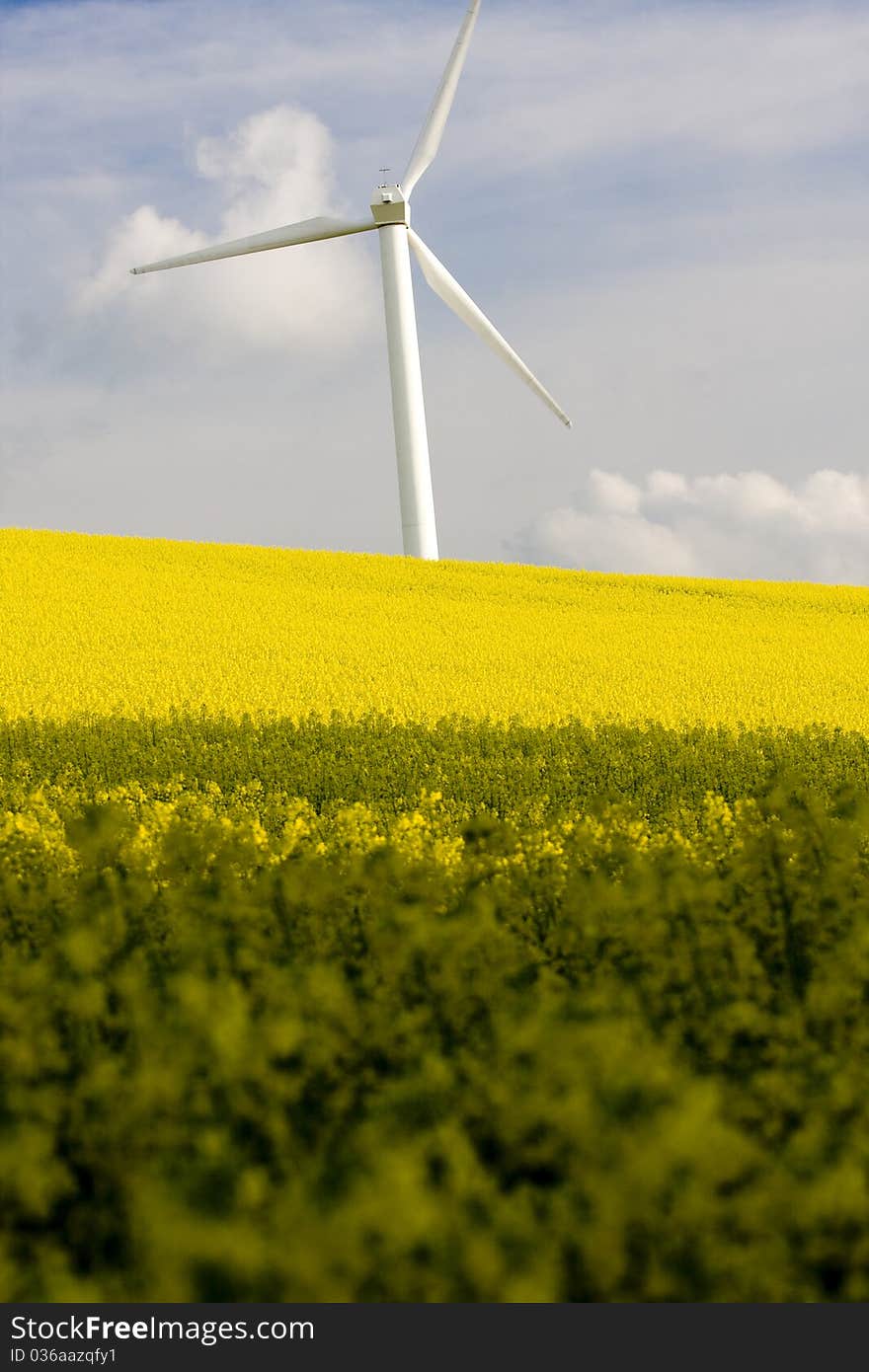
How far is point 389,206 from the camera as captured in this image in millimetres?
32281

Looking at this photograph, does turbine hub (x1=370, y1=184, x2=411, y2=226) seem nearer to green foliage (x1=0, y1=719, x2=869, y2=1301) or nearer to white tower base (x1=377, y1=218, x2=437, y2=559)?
white tower base (x1=377, y1=218, x2=437, y2=559)

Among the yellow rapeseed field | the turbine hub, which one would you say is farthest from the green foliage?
the turbine hub

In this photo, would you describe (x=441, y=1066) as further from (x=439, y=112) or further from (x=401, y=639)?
(x=439, y=112)

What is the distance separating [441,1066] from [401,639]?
1815 centimetres

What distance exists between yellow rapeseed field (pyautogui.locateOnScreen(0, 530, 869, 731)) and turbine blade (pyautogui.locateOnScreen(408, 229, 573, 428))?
225 inches

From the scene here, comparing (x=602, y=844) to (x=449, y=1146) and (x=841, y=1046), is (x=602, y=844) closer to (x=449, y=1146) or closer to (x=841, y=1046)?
(x=841, y=1046)

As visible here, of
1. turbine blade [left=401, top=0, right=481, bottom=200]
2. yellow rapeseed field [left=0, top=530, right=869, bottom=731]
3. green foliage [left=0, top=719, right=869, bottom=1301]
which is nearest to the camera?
green foliage [left=0, top=719, right=869, bottom=1301]

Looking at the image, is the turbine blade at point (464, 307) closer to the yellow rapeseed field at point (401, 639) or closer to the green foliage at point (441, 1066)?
the yellow rapeseed field at point (401, 639)

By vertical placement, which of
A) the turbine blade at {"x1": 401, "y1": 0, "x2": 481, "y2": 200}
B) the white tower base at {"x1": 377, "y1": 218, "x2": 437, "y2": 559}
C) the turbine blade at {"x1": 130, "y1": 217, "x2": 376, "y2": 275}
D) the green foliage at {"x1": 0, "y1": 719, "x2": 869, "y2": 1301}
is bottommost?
the green foliage at {"x1": 0, "y1": 719, "x2": 869, "y2": 1301}

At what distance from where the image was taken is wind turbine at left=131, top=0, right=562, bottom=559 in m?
32.1

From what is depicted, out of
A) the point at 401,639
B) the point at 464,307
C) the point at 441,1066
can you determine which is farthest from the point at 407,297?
the point at 441,1066

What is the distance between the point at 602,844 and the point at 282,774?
6.34 meters

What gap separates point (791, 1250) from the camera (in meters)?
3.23

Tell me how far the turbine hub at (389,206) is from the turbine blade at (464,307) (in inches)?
19.1
